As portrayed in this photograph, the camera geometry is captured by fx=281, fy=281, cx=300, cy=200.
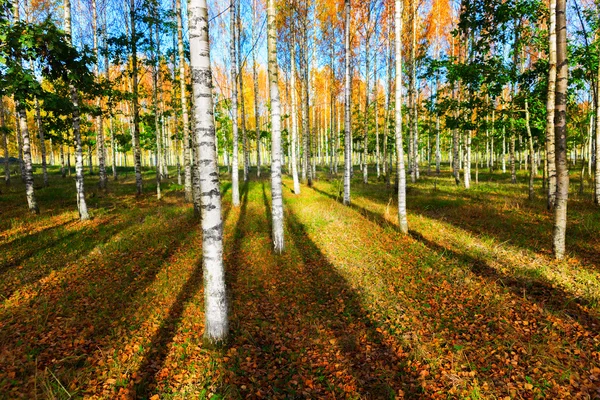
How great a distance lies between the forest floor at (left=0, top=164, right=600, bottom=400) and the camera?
150 inches

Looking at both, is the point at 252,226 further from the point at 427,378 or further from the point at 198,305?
the point at 427,378

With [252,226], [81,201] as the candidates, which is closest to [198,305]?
[252,226]

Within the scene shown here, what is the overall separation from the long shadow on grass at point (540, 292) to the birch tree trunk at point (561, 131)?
1.76 m

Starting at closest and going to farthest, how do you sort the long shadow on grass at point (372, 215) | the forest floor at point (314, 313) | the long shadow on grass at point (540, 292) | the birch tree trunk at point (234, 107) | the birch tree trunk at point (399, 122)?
the forest floor at point (314, 313) < the long shadow on grass at point (540, 292) < the birch tree trunk at point (399, 122) < the long shadow on grass at point (372, 215) < the birch tree trunk at point (234, 107)

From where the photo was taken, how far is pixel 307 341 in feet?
15.6

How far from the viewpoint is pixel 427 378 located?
393 cm

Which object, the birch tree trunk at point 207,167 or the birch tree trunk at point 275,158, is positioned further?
the birch tree trunk at point 275,158

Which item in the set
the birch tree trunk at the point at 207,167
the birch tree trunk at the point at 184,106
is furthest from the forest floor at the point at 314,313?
the birch tree trunk at the point at 184,106

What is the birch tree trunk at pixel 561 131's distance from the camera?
21.6 feet

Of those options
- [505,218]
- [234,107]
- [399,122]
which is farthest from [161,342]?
[505,218]

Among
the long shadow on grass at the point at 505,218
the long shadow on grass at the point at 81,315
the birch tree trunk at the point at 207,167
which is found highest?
the birch tree trunk at the point at 207,167

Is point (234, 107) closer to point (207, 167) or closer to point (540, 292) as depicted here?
point (207, 167)

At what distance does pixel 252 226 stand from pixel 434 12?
2468cm

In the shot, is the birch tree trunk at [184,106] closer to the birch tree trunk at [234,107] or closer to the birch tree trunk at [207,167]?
the birch tree trunk at [234,107]
